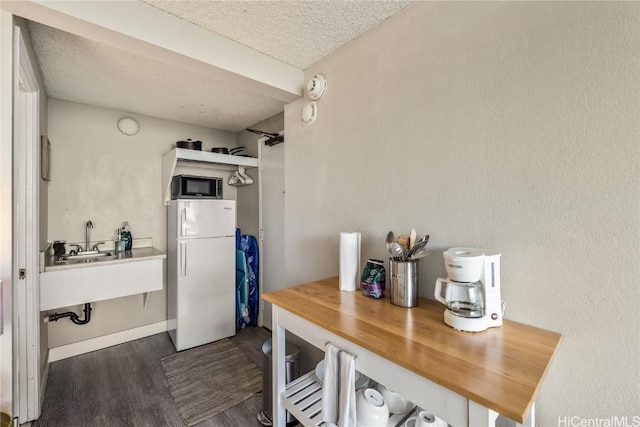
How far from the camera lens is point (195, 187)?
9.25 feet

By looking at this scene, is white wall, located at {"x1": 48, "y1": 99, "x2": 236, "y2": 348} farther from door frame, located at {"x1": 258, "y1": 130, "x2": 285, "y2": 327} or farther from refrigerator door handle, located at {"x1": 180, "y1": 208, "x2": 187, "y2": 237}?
door frame, located at {"x1": 258, "y1": 130, "x2": 285, "y2": 327}

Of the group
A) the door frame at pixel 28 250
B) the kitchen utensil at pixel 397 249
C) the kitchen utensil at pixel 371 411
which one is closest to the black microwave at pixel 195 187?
the door frame at pixel 28 250

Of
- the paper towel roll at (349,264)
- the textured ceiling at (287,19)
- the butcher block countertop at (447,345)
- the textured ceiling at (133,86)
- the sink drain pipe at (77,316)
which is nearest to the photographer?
the butcher block countertop at (447,345)

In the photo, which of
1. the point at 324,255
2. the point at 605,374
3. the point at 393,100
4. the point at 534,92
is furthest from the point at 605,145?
the point at 324,255

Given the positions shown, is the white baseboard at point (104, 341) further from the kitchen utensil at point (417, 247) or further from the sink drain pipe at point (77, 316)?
the kitchen utensil at point (417, 247)

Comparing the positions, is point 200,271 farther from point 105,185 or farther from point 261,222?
point 105,185

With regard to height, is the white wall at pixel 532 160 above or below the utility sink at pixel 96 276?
above

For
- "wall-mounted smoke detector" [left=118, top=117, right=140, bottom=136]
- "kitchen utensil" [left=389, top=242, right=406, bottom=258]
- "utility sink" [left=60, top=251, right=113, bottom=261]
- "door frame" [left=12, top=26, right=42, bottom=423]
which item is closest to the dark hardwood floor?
"door frame" [left=12, top=26, right=42, bottom=423]

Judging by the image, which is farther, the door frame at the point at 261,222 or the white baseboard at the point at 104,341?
the door frame at the point at 261,222

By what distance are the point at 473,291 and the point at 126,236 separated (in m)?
3.09

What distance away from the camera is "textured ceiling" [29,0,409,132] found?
1349mm

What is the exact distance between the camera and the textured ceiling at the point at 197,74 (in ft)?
4.42

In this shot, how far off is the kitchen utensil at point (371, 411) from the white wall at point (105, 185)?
8.94ft

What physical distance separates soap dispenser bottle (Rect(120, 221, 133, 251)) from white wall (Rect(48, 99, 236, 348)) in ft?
0.20
